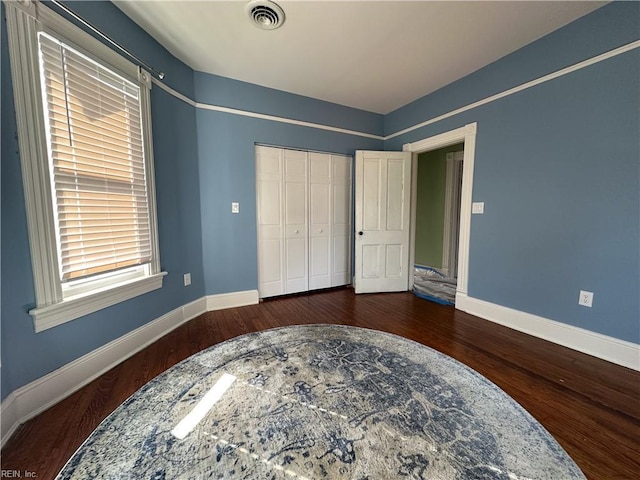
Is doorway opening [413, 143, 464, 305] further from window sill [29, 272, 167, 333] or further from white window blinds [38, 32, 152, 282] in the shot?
white window blinds [38, 32, 152, 282]

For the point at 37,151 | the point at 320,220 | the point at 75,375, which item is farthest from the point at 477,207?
the point at 75,375

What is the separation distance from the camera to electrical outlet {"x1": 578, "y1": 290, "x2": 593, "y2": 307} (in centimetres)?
194

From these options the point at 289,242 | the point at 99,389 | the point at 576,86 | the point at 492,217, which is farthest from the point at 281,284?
the point at 576,86

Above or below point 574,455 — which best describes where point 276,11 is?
above

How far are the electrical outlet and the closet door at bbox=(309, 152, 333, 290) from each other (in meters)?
2.59

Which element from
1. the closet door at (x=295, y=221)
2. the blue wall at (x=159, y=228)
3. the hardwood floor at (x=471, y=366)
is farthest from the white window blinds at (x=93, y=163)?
the closet door at (x=295, y=221)

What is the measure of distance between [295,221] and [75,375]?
244cm

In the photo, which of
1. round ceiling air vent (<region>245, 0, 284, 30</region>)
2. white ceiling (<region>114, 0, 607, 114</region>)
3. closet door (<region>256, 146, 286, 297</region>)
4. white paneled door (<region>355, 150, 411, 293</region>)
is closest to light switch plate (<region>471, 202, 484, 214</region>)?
white paneled door (<region>355, 150, 411, 293</region>)

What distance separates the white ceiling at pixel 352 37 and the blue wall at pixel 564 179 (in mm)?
249

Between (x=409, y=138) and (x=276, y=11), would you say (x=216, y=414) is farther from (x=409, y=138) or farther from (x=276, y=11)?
(x=409, y=138)

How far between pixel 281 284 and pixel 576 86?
3471 millimetres

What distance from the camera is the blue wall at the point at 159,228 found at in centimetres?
126

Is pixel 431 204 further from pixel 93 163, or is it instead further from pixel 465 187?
pixel 93 163

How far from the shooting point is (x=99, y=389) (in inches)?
61.6
